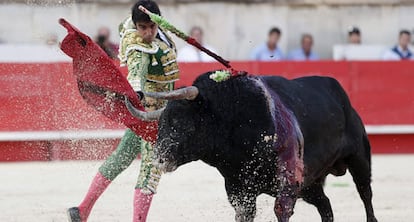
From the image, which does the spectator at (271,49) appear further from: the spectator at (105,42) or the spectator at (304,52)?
the spectator at (105,42)

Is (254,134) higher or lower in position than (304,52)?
higher

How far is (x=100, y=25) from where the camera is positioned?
39.5ft

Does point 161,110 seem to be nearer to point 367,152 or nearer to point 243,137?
point 243,137

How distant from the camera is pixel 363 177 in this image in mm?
5742

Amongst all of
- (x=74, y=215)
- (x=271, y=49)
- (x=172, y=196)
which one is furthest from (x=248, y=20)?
(x=74, y=215)

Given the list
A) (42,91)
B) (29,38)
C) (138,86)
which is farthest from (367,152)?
(29,38)

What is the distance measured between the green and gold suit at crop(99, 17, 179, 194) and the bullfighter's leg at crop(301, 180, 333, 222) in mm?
936

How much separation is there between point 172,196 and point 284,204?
90.6 inches

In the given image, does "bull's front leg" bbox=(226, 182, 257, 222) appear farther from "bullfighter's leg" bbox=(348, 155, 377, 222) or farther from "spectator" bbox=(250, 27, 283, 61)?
"spectator" bbox=(250, 27, 283, 61)

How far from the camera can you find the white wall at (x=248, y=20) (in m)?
11.9

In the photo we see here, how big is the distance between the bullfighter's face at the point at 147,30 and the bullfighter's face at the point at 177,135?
0.50 meters

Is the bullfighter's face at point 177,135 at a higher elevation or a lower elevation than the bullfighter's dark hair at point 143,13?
lower

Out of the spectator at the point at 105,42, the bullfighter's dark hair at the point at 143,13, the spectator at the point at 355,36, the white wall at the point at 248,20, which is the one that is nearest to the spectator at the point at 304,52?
the spectator at the point at 355,36

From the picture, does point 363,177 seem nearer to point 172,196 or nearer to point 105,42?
point 172,196
